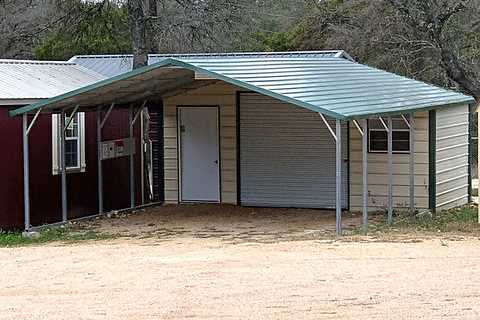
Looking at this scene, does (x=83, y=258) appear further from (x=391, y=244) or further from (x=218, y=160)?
(x=218, y=160)

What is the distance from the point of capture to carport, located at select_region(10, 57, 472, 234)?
16.2 metres

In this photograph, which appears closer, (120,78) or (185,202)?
(120,78)

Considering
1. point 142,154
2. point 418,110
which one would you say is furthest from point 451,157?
point 142,154

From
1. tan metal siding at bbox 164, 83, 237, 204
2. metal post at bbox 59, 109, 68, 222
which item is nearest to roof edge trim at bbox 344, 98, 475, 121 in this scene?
tan metal siding at bbox 164, 83, 237, 204

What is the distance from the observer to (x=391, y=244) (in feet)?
48.2

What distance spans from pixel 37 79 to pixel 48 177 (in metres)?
2.03

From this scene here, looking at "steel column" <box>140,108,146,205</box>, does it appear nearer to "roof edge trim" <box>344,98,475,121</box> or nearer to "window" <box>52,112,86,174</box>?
"window" <box>52,112,86,174</box>

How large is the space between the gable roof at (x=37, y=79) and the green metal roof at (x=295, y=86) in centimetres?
68

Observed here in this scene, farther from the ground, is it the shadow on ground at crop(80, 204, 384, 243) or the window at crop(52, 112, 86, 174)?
the window at crop(52, 112, 86, 174)

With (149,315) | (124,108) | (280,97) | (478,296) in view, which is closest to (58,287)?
(149,315)

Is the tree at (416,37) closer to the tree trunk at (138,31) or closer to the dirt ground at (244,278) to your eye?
the tree trunk at (138,31)

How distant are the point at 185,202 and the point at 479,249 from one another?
30.9ft

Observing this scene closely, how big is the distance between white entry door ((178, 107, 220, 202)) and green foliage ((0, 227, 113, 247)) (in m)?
4.35

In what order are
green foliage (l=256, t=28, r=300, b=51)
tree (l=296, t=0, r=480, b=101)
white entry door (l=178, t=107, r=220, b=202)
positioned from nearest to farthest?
white entry door (l=178, t=107, r=220, b=202) < tree (l=296, t=0, r=480, b=101) < green foliage (l=256, t=28, r=300, b=51)
